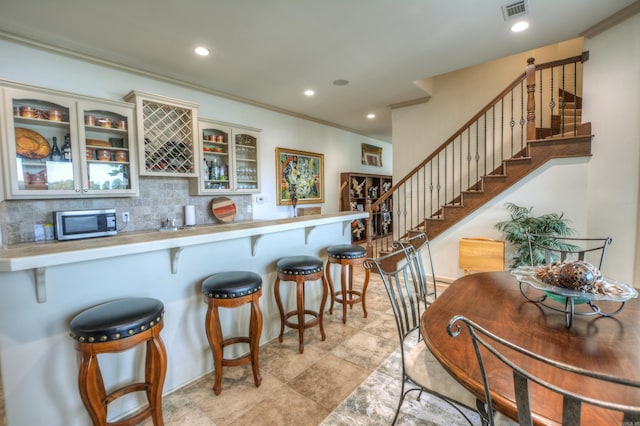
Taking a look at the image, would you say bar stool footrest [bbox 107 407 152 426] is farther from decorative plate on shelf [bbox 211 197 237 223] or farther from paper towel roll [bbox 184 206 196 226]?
decorative plate on shelf [bbox 211 197 237 223]

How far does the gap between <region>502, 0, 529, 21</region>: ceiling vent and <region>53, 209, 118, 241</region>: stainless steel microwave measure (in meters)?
4.33

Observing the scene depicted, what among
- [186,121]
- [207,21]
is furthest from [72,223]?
[207,21]

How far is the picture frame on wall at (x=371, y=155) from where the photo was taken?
7348mm

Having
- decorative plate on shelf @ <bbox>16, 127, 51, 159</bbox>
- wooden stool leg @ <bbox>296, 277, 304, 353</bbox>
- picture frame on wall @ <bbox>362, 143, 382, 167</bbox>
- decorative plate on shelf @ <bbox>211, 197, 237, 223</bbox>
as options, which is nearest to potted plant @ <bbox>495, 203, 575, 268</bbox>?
wooden stool leg @ <bbox>296, 277, 304, 353</bbox>

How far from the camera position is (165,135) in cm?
343

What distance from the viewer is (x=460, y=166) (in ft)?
15.6

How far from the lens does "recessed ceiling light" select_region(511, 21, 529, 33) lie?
106 inches

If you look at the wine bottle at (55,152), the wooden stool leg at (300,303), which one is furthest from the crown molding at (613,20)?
the wine bottle at (55,152)

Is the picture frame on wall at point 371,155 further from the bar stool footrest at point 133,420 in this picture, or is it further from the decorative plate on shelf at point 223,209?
the bar stool footrest at point 133,420

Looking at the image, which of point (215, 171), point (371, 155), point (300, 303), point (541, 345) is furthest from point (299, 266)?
point (371, 155)

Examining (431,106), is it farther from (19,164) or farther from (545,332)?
(19,164)

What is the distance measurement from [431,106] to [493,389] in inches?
197

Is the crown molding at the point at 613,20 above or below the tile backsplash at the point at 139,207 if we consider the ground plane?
above

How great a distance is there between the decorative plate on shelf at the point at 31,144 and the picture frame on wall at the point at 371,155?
6.04m
